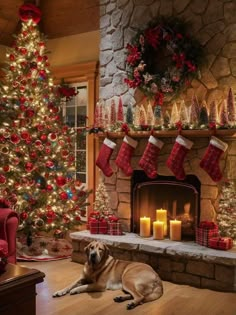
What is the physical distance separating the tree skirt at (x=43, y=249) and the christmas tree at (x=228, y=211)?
6.24ft

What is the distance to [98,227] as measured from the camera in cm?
452

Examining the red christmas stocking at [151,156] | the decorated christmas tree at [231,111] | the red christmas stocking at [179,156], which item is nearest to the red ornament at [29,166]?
the red christmas stocking at [151,156]

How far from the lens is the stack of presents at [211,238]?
3805 millimetres

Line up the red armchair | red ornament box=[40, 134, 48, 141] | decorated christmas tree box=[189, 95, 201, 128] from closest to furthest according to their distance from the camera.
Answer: the red armchair, decorated christmas tree box=[189, 95, 201, 128], red ornament box=[40, 134, 48, 141]

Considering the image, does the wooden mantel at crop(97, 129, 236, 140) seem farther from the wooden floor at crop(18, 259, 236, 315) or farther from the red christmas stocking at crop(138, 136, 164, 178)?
the wooden floor at crop(18, 259, 236, 315)

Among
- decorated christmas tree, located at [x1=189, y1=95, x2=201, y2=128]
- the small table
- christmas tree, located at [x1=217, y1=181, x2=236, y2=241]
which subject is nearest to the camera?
the small table

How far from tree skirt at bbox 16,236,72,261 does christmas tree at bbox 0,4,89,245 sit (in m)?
0.13

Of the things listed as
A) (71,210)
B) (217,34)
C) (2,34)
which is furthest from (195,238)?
(2,34)

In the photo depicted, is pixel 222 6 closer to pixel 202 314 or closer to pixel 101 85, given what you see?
pixel 101 85

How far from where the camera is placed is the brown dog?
3.34 metres

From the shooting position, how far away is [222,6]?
13.5 ft

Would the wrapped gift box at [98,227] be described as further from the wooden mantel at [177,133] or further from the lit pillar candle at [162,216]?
the wooden mantel at [177,133]

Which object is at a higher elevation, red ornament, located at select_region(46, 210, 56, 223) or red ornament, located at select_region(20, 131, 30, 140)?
red ornament, located at select_region(20, 131, 30, 140)

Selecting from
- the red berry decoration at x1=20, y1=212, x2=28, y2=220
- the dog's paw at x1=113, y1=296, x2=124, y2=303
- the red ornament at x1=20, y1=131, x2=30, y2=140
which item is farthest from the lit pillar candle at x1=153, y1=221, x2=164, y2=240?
the red ornament at x1=20, y1=131, x2=30, y2=140
